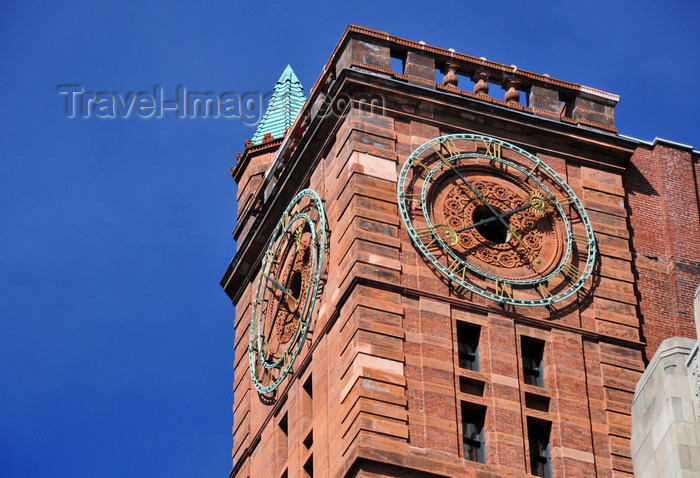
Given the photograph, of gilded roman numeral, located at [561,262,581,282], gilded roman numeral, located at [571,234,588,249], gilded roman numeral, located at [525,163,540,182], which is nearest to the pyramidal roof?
gilded roman numeral, located at [525,163,540,182]

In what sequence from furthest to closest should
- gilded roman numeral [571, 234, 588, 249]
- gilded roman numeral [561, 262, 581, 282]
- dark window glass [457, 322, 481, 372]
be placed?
gilded roman numeral [571, 234, 588, 249] < gilded roman numeral [561, 262, 581, 282] < dark window glass [457, 322, 481, 372]

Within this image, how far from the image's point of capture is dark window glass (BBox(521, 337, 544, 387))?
59969 mm

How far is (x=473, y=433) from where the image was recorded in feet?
190

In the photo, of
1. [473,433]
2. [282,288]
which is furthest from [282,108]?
[473,433]

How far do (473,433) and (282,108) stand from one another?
1870 cm

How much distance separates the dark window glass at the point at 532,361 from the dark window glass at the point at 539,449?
147cm

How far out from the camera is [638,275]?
63469 millimetres

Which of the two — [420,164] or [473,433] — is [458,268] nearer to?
[420,164]

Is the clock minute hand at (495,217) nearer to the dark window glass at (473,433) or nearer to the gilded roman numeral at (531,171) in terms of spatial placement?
the gilded roman numeral at (531,171)

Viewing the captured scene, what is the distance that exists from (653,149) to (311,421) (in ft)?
45.8

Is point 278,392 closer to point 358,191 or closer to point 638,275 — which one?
point 358,191

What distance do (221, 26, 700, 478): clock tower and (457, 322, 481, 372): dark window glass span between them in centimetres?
6

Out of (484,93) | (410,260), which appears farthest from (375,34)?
(410,260)

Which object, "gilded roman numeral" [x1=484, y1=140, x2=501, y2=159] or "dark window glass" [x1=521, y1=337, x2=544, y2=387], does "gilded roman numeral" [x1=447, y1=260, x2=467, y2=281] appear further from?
"gilded roman numeral" [x1=484, y1=140, x2=501, y2=159]
